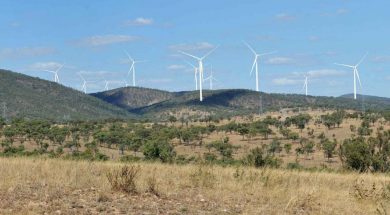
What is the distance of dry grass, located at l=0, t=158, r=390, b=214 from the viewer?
11.6 m

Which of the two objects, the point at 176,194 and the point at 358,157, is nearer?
the point at 176,194

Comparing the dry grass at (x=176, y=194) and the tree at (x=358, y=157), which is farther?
the tree at (x=358, y=157)

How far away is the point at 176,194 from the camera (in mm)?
13828

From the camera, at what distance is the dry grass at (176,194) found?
11.6m

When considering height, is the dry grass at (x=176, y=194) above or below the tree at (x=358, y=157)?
above

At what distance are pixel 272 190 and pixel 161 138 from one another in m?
104

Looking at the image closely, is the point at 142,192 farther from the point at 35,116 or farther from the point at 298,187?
the point at 35,116

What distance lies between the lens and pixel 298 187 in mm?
16391

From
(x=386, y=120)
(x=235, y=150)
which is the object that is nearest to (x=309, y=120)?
(x=386, y=120)

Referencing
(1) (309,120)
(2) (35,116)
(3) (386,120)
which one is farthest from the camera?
(2) (35,116)

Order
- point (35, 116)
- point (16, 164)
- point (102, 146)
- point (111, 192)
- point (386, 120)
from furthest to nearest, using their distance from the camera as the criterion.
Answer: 1. point (35, 116)
2. point (386, 120)
3. point (102, 146)
4. point (16, 164)
5. point (111, 192)

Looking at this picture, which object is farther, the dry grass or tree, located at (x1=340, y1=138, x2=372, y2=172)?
tree, located at (x1=340, y1=138, x2=372, y2=172)

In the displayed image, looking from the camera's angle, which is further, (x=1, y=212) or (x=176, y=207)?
(x=176, y=207)

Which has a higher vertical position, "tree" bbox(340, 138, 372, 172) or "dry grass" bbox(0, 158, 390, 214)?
"dry grass" bbox(0, 158, 390, 214)
